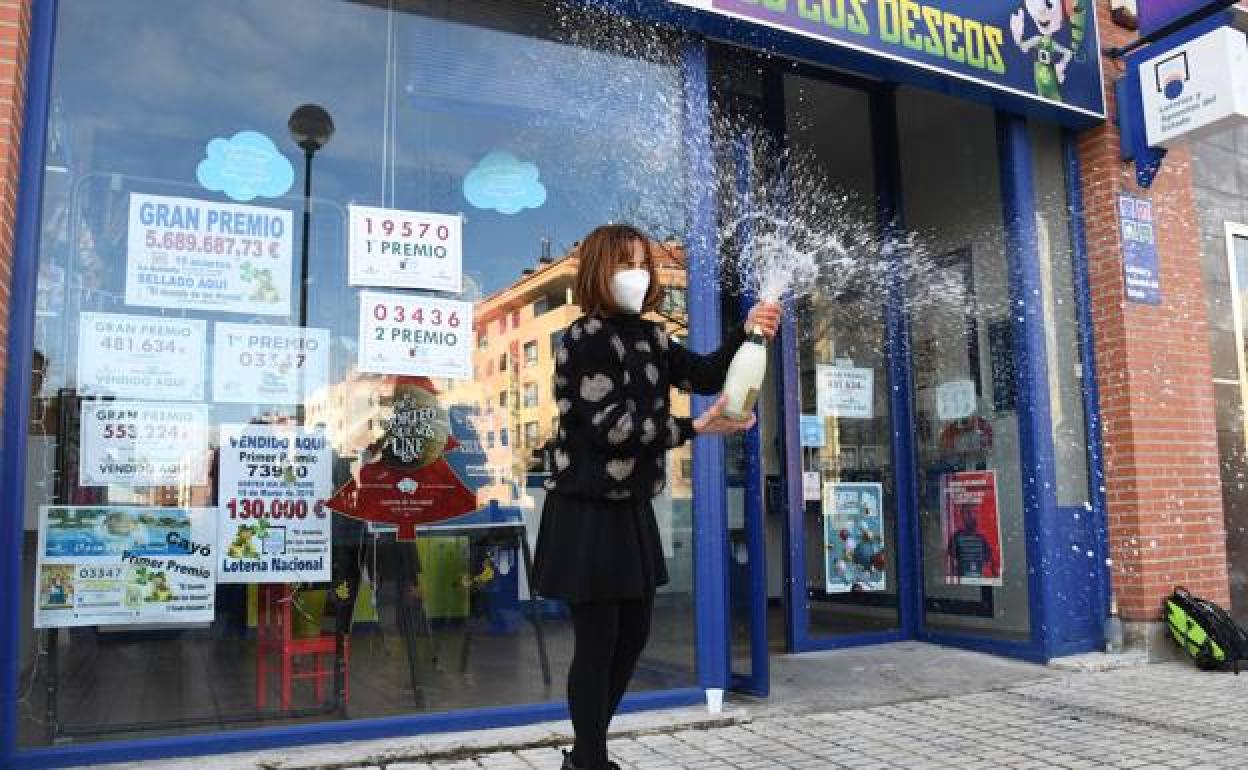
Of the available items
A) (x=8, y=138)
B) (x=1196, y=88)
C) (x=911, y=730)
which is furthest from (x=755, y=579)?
(x=1196, y=88)

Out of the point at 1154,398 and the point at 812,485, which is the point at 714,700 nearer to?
the point at 812,485

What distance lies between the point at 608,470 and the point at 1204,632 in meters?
4.67

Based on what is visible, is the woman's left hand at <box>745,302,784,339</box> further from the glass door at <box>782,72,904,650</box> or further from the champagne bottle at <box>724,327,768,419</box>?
the glass door at <box>782,72,904,650</box>

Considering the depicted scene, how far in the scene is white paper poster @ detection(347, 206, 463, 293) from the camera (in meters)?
4.32

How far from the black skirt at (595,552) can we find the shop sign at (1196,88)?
4.82 metres

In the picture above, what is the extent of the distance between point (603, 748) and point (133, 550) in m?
2.21

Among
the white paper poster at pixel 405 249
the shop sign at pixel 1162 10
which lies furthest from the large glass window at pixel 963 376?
the white paper poster at pixel 405 249

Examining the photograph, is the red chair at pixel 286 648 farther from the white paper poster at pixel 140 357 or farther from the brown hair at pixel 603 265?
the brown hair at pixel 603 265

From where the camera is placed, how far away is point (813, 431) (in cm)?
670

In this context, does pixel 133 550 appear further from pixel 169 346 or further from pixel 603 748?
pixel 603 748

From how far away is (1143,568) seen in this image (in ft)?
19.3

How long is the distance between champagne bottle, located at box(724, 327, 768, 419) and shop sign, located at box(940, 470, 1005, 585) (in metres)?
4.19

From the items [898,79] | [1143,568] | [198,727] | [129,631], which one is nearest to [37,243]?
[129,631]

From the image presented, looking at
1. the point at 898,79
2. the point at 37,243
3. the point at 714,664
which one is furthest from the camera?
the point at 898,79
